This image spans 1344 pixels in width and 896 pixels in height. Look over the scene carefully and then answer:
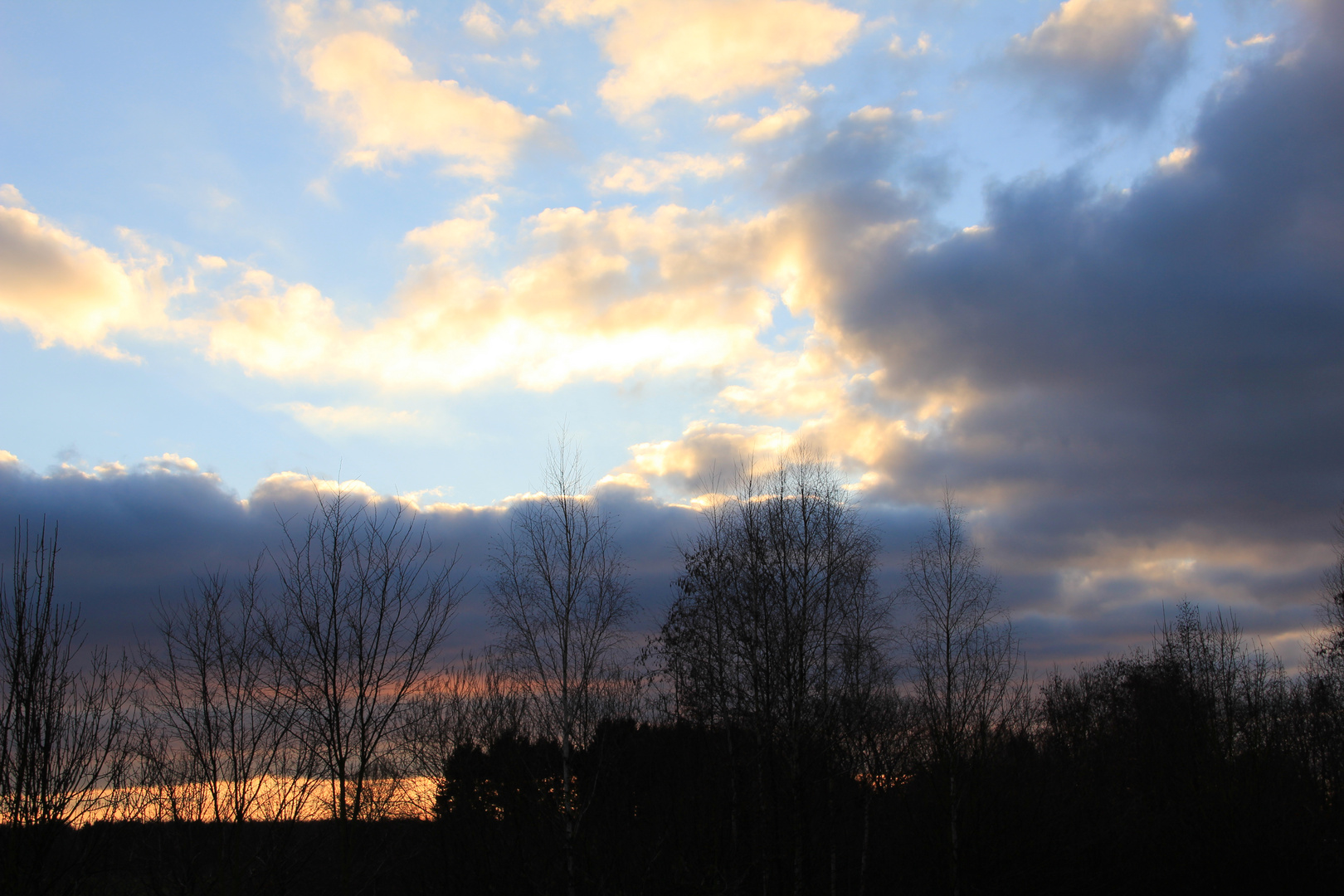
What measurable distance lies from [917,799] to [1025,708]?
5.52 m

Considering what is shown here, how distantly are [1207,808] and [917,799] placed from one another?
31.9ft

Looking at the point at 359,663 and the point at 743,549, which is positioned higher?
the point at 743,549

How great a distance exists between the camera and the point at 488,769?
33656 mm

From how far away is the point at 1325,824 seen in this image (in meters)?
26.7

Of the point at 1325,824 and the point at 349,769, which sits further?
the point at 1325,824

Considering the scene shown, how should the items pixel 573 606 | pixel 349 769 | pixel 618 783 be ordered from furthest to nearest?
pixel 618 783 < pixel 573 606 < pixel 349 769

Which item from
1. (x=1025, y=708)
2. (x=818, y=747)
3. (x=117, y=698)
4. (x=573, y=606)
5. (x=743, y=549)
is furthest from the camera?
(x=1025, y=708)

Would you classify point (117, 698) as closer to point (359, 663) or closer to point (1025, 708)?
point (359, 663)

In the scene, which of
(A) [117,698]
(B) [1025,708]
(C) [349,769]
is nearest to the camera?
(A) [117,698]

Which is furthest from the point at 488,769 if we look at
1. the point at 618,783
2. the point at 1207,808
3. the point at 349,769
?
the point at 1207,808

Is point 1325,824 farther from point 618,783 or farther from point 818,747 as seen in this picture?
point 618,783

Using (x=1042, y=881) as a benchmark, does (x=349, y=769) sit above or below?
above

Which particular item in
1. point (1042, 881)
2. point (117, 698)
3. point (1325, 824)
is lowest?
point (1042, 881)

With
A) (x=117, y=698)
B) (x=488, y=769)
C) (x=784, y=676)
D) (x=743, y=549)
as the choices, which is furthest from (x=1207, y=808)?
(x=117, y=698)
